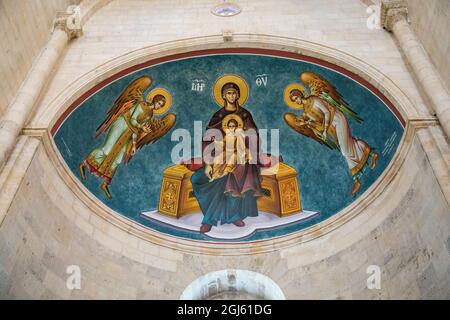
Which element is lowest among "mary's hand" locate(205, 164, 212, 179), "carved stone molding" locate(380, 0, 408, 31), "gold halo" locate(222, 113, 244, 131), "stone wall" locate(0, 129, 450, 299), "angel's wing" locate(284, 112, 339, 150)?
"stone wall" locate(0, 129, 450, 299)

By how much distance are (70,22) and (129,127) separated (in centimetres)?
247

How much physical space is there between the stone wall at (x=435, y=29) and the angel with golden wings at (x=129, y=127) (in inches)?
192

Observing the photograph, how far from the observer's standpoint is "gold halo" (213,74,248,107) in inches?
400

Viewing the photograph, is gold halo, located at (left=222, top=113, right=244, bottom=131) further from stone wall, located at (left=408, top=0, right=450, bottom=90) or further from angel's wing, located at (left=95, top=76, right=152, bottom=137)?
stone wall, located at (left=408, top=0, right=450, bottom=90)

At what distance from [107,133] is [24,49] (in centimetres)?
206

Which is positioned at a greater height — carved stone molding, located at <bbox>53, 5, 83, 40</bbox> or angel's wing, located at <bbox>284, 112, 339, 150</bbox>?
carved stone molding, located at <bbox>53, 5, 83, 40</bbox>

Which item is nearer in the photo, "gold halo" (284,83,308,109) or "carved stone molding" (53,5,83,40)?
"gold halo" (284,83,308,109)

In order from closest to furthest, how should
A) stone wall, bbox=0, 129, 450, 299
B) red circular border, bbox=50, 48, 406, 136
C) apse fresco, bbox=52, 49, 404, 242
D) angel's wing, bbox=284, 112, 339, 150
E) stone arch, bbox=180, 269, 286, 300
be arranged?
1. stone wall, bbox=0, 129, 450, 299
2. red circular border, bbox=50, 48, 406, 136
3. stone arch, bbox=180, 269, 286, 300
4. apse fresco, bbox=52, 49, 404, 242
5. angel's wing, bbox=284, 112, 339, 150

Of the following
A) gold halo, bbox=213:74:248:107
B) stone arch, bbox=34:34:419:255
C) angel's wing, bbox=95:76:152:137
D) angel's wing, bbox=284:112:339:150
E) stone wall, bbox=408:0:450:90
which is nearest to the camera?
stone wall, bbox=408:0:450:90

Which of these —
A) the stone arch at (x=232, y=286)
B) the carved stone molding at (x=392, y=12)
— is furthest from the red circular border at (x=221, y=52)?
the stone arch at (x=232, y=286)

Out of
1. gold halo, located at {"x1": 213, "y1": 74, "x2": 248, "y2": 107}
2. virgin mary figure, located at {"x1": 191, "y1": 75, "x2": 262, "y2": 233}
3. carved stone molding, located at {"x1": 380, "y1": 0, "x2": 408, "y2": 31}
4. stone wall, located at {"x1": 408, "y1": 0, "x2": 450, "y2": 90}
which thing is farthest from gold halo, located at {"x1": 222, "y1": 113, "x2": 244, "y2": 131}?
stone wall, located at {"x1": 408, "y1": 0, "x2": 450, "y2": 90}

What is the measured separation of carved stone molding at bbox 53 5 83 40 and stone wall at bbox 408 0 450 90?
658 centimetres

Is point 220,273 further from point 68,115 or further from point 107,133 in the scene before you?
point 68,115

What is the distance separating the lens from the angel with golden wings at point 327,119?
925 cm
